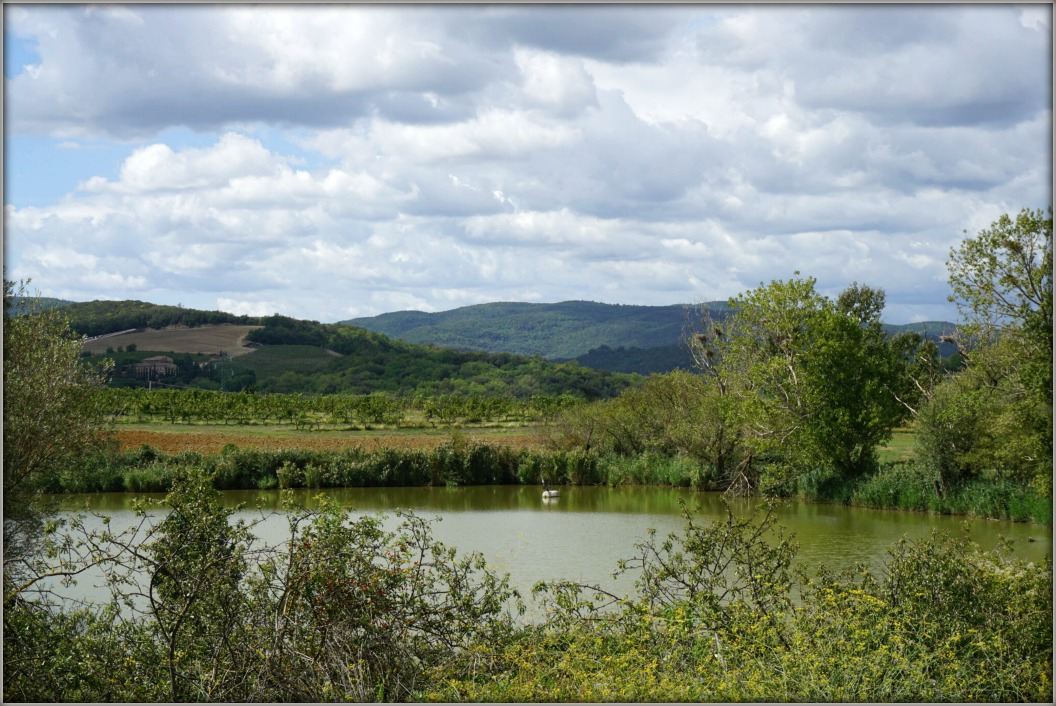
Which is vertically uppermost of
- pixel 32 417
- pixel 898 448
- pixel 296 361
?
pixel 296 361

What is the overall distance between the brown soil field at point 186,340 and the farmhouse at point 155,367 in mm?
5265

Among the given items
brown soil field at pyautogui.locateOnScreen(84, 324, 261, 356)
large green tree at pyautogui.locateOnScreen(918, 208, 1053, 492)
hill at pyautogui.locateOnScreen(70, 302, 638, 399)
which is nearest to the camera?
large green tree at pyautogui.locateOnScreen(918, 208, 1053, 492)

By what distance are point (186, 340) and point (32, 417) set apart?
324 feet

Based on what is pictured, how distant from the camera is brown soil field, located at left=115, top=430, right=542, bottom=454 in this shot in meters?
38.8

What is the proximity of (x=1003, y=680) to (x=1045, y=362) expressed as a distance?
1089cm

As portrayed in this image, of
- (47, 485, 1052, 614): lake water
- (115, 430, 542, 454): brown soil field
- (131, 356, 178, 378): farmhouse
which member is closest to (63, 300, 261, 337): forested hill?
(131, 356, 178, 378): farmhouse

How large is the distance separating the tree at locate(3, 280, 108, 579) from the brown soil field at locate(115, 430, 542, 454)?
24.9 m

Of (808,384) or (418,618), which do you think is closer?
(418,618)

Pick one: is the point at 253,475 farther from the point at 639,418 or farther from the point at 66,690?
the point at 66,690

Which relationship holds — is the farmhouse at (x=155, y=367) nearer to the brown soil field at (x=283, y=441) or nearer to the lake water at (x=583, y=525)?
the brown soil field at (x=283, y=441)

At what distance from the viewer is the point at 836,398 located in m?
30.2

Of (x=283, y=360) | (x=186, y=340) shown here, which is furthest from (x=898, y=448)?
(x=186, y=340)

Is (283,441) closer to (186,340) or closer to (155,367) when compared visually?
(155,367)

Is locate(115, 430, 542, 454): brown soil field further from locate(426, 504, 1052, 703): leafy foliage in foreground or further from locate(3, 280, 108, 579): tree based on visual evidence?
locate(426, 504, 1052, 703): leafy foliage in foreground
